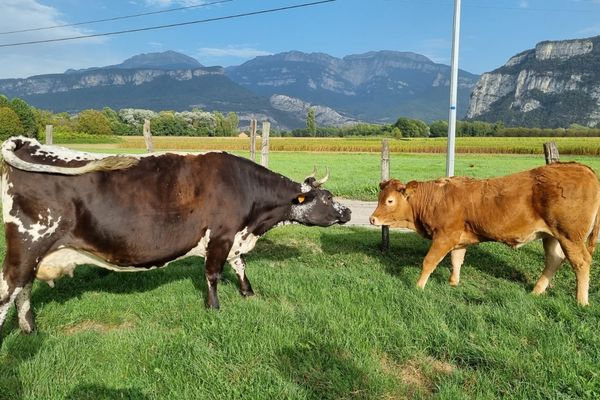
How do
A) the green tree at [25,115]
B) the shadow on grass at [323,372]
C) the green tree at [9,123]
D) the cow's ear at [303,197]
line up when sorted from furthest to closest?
the green tree at [25,115], the green tree at [9,123], the cow's ear at [303,197], the shadow on grass at [323,372]

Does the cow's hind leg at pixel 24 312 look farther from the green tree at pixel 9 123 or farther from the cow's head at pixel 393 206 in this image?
the green tree at pixel 9 123

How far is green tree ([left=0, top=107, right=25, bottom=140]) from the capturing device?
6938 centimetres

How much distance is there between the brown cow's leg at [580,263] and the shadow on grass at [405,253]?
99 centimetres

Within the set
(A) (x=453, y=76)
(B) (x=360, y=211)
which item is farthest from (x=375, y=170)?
(A) (x=453, y=76)

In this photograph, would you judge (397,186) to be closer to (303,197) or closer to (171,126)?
(303,197)

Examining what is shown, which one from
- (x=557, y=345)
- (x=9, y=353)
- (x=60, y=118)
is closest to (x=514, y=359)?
(x=557, y=345)

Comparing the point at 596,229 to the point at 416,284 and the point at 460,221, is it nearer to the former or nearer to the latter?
the point at 460,221

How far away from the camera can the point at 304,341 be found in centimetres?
426

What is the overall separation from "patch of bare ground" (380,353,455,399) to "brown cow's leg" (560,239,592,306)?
276 centimetres

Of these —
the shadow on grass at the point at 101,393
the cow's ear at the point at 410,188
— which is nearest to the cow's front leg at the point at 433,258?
the cow's ear at the point at 410,188

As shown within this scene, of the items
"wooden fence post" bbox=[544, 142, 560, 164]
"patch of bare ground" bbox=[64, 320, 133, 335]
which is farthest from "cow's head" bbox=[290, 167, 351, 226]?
"wooden fence post" bbox=[544, 142, 560, 164]

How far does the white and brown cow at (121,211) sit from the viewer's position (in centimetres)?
441

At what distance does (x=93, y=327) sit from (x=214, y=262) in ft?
4.90

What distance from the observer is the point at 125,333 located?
4.59 m
